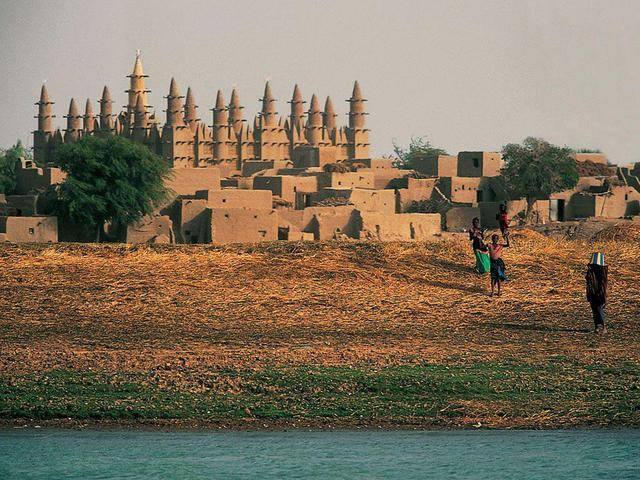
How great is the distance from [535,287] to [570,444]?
5.98 m

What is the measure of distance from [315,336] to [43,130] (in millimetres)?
78551

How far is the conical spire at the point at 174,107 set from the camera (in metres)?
82.9

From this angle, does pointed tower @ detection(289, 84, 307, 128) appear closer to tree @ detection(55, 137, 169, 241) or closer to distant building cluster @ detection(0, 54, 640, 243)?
distant building cluster @ detection(0, 54, 640, 243)

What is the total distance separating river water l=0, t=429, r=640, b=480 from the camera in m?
10.6

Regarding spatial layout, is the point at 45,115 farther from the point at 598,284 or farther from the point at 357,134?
the point at 598,284

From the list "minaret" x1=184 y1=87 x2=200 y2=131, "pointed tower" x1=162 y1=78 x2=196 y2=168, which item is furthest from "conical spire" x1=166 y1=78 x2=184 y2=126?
"minaret" x1=184 y1=87 x2=200 y2=131

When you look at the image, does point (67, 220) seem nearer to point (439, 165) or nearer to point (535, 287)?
point (439, 165)

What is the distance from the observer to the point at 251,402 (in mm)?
12031

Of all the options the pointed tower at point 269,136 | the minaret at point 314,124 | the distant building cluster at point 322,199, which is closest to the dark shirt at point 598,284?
the distant building cluster at point 322,199

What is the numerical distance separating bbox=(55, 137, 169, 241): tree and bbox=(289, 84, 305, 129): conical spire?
48.9 m

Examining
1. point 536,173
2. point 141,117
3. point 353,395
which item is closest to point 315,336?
point 353,395

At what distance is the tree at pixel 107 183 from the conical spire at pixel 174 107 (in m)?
31.8

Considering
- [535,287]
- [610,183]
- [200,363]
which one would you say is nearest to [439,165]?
[610,183]

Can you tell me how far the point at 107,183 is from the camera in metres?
47.2
